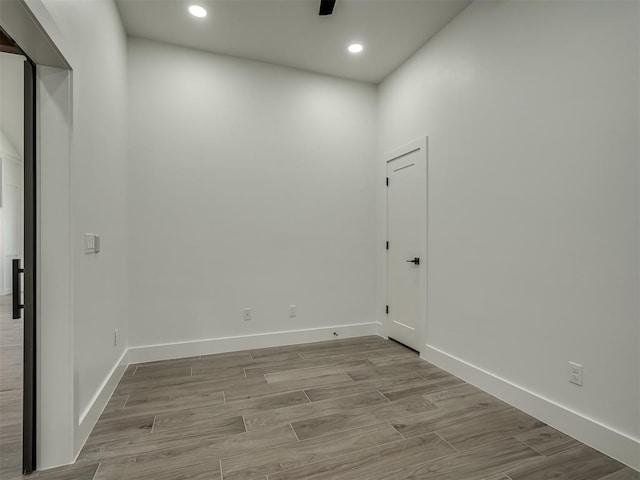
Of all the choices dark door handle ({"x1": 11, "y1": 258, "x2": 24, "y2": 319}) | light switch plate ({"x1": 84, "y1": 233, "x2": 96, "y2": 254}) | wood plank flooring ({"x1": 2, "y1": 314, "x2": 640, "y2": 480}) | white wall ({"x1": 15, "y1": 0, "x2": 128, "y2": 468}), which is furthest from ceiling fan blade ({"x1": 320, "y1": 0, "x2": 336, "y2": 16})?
wood plank flooring ({"x1": 2, "y1": 314, "x2": 640, "y2": 480})

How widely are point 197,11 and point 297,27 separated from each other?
86 cm

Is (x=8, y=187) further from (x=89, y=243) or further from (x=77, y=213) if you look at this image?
(x=77, y=213)

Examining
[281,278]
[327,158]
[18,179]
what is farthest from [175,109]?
[18,179]

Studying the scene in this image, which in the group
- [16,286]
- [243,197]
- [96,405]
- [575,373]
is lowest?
[96,405]

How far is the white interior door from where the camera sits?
324 cm

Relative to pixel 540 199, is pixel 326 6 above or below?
above

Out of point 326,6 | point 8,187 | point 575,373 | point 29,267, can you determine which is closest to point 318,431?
point 575,373

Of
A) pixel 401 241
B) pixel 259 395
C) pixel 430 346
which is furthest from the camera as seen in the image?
pixel 401 241

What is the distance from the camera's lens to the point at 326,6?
101 inches

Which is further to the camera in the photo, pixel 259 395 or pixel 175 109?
pixel 175 109

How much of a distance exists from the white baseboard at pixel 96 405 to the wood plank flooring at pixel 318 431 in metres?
0.05

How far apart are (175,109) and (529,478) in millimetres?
3815

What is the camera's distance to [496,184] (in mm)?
2422

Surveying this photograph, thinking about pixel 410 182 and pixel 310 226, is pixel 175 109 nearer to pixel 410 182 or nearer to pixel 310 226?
pixel 310 226
